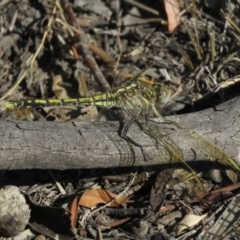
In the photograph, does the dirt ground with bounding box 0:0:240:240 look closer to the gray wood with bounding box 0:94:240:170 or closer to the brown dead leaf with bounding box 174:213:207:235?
the brown dead leaf with bounding box 174:213:207:235

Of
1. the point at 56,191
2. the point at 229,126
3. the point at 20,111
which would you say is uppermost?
the point at 229,126

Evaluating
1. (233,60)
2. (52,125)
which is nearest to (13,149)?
(52,125)

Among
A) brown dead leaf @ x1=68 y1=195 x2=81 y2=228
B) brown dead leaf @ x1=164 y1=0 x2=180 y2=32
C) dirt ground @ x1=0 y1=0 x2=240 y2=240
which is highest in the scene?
brown dead leaf @ x1=164 y1=0 x2=180 y2=32

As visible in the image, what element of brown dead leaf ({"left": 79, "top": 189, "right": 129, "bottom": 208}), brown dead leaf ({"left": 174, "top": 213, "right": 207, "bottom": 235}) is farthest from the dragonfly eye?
brown dead leaf ({"left": 174, "top": 213, "right": 207, "bottom": 235})

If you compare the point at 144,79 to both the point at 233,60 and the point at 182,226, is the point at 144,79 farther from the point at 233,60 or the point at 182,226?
the point at 182,226

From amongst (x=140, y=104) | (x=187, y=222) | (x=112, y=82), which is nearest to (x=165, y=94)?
(x=140, y=104)

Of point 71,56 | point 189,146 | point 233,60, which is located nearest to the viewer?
point 189,146

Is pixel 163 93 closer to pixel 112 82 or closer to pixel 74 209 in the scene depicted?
pixel 112 82
